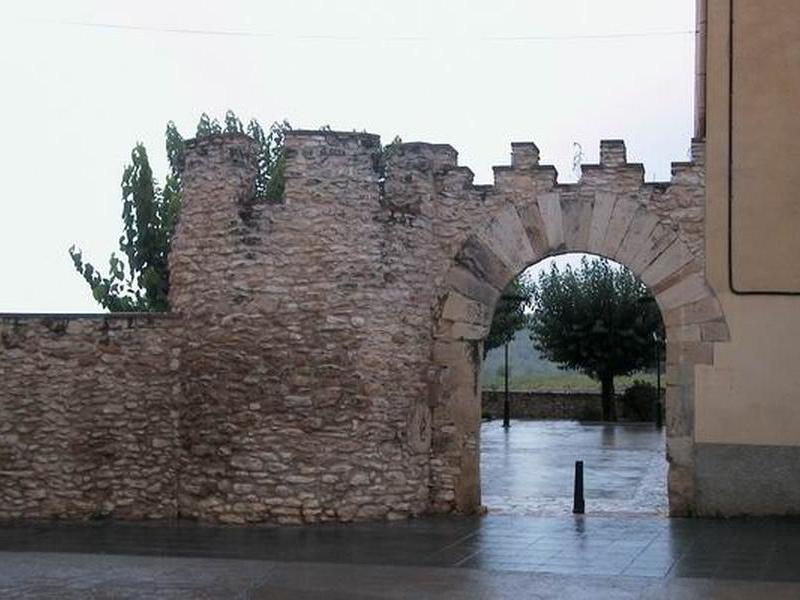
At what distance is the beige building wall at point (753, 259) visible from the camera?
12.2 m

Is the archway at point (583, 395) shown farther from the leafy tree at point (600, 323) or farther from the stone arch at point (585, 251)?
the stone arch at point (585, 251)

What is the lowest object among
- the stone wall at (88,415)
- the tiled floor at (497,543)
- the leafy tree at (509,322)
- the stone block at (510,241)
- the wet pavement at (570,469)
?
the wet pavement at (570,469)

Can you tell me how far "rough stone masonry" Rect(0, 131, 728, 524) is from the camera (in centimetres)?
1242

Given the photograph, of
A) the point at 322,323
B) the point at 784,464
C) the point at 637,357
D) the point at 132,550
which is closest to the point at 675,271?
the point at 784,464

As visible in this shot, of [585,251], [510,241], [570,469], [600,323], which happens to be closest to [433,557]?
[510,241]

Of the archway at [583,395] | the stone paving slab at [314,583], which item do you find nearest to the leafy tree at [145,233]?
the archway at [583,395]

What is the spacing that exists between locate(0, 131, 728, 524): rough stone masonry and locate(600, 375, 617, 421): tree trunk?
65.4 ft

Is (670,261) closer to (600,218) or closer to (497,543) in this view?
(600,218)

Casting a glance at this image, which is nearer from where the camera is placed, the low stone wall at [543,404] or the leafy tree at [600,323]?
the leafy tree at [600,323]

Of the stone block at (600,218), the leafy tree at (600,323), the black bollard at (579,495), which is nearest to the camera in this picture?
the stone block at (600,218)

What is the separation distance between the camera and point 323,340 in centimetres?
1247

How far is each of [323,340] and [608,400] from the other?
21.4 metres

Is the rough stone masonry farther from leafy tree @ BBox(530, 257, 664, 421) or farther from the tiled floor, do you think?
leafy tree @ BBox(530, 257, 664, 421)

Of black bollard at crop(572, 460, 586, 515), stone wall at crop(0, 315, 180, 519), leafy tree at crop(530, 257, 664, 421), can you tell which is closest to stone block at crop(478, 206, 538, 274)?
black bollard at crop(572, 460, 586, 515)
